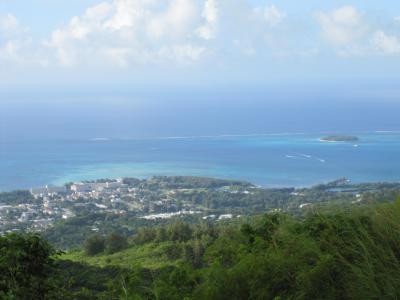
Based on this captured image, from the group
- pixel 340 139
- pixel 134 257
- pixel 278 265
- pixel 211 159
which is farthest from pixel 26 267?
pixel 340 139

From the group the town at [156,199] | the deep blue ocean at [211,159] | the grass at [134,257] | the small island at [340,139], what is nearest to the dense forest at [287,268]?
the grass at [134,257]

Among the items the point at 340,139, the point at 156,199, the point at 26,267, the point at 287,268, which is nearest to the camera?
the point at 287,268

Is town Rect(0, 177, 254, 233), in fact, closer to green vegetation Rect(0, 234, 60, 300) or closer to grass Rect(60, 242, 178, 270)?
grass Rect(60, 242, 178, 270)

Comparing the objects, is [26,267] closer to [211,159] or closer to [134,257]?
[134,257]

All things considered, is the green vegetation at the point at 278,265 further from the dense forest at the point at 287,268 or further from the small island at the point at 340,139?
the small island at the point at 340,139

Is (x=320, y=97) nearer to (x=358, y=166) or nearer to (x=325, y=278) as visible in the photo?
(x=358, y=166)

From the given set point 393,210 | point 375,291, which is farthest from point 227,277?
point 393,210

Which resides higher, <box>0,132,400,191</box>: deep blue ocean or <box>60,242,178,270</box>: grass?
<box>0,132,400,191</box>: deep blue ocean

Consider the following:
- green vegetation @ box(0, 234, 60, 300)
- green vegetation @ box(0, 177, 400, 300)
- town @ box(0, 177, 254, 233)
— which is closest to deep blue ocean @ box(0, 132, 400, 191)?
town @ box(0, 177, 254, 233)
